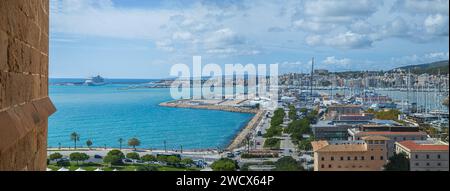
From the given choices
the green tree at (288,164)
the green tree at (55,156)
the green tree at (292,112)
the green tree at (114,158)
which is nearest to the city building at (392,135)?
the green tree at (288,164)

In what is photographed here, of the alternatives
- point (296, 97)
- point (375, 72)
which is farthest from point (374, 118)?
point (296, 97)

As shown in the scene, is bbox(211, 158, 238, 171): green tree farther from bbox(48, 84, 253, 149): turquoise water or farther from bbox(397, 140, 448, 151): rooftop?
bbox(48, 84, 253, 149): turquoise water

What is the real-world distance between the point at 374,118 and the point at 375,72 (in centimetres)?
43

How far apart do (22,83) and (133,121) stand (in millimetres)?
6595

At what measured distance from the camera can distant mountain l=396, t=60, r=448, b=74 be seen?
102 inches

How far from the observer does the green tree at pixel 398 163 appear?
234cm

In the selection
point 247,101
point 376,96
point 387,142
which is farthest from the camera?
point 247,101

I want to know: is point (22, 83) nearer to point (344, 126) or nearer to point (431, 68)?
point (431, 68)

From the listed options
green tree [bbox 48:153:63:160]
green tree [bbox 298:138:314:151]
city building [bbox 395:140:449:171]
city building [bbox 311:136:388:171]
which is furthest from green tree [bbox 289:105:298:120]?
green tree [bbox 48:153:63:160]

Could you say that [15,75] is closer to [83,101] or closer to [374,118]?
[374,118]

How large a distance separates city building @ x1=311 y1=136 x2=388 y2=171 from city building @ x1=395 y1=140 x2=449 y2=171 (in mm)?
137

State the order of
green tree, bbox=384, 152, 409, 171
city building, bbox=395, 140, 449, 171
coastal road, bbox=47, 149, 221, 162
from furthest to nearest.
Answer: coastal road, bbox=47, 149, 221, 162
green tree, bbox=384, 152, 409, 171
city building, bbox=395, 140, 449, 171
